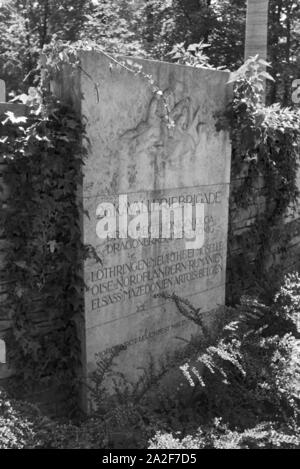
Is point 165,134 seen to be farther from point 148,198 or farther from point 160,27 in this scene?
point 160,27

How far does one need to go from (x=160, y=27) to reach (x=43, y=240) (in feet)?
30.4

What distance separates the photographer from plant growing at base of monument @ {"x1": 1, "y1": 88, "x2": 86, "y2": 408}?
9.64 ft

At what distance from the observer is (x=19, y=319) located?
310 cm

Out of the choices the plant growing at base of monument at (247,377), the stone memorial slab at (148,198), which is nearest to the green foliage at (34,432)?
the stone memorial slab at (148,198)

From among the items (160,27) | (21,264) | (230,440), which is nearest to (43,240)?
(21,264)

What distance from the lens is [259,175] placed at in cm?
494

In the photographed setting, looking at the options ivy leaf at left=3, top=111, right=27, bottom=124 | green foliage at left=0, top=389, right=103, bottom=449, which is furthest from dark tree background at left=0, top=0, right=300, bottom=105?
green foliage at left=0, top=389, right=103, bottom=449

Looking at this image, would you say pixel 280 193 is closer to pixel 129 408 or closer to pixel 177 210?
pixel 177 210

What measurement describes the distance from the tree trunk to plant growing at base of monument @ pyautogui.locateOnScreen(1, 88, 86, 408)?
3380mm

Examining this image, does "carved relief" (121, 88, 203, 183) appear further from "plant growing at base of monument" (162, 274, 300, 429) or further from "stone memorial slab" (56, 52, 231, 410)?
"plant growing at base of monument" (162, 274, 300, 429)

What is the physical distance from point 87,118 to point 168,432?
2.06 m

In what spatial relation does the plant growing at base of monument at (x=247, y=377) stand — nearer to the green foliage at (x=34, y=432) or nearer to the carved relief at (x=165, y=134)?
the green foliage at (x=34, y=432)

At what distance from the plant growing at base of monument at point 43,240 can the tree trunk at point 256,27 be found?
3.38 metres

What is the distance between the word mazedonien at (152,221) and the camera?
3418 millimetres
